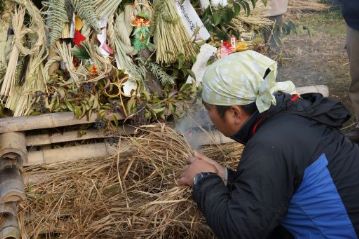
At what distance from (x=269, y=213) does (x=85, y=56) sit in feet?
6.71

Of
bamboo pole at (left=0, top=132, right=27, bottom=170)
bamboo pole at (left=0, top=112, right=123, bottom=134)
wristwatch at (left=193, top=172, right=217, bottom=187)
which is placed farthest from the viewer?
bamboo pole at (left=0, top=112, right=123, bottom=134)

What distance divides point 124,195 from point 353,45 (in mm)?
2517

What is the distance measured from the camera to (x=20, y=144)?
332cm

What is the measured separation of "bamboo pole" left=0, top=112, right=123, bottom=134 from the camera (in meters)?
3.40

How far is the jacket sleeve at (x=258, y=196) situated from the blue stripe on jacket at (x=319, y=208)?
72 millimetres

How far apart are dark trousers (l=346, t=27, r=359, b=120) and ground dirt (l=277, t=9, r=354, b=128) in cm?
22

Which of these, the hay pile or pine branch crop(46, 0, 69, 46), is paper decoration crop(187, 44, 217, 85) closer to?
the hay pile

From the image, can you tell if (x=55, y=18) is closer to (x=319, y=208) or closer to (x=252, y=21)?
(x=252, y=21)

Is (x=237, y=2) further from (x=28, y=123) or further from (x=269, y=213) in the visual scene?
(x=269, y=213)

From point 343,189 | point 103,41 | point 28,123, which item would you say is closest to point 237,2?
point 103,41

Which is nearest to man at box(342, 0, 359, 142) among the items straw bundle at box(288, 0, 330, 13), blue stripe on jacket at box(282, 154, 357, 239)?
blue stripe on jacket at box(282, 154, 357, 239)

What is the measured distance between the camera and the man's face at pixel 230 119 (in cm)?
238

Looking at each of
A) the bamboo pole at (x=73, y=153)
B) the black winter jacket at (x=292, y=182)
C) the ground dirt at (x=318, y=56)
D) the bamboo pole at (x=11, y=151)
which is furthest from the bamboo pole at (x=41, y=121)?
the ground dirt at (x=318, y=56)

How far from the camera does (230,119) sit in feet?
7.90
